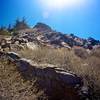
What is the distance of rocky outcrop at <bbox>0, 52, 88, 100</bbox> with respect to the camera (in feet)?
43.1

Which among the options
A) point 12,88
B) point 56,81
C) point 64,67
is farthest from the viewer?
point 64,67

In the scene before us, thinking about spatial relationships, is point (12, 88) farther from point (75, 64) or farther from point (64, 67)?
point (75, 64)

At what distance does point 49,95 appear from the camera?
13.1m

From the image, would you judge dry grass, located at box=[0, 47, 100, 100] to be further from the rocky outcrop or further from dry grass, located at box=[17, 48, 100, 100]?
the rocky outcrop

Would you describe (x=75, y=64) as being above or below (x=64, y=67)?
above

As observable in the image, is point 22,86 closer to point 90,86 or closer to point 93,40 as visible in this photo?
point 90,86

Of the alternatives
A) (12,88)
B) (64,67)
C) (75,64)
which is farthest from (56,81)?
(12,88)

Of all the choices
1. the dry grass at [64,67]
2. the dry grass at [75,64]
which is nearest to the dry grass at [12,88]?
the dry grass at [64,67]

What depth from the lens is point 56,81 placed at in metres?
13.4

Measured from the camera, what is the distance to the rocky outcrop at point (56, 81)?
1312 centimetres

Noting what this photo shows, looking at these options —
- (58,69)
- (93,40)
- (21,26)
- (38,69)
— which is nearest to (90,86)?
(58,69)

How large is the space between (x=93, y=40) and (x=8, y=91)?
1976 cm

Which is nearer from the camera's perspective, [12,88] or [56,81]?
[12,88]

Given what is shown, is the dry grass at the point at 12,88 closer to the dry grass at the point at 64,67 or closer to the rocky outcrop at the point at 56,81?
the dry grass at the point at 64,67
